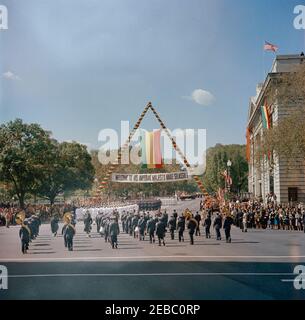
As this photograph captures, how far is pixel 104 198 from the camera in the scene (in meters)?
20.6

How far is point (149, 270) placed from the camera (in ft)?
38.7

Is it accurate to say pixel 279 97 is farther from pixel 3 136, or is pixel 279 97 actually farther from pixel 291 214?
pixel 3 136

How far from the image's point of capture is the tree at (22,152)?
13719mm

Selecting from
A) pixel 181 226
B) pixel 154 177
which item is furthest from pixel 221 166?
pixel 181 226

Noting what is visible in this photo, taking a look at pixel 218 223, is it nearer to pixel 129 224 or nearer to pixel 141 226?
pixel 141 226

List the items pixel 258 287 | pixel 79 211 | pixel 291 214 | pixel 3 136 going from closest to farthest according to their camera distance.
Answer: pixel 258 287 → pixel 3 136 → pixel 79 211 → pixel 291 214

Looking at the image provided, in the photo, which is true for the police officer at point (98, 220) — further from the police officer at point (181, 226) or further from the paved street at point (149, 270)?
the police officer at point (181, 226)

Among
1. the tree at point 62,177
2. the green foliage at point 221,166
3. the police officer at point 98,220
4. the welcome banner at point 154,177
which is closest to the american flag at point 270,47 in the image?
the green foliage at point 221,166

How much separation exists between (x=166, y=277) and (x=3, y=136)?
23.2 ft

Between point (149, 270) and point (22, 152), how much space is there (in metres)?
8.11

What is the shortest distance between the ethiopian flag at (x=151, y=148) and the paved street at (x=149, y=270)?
330cm
